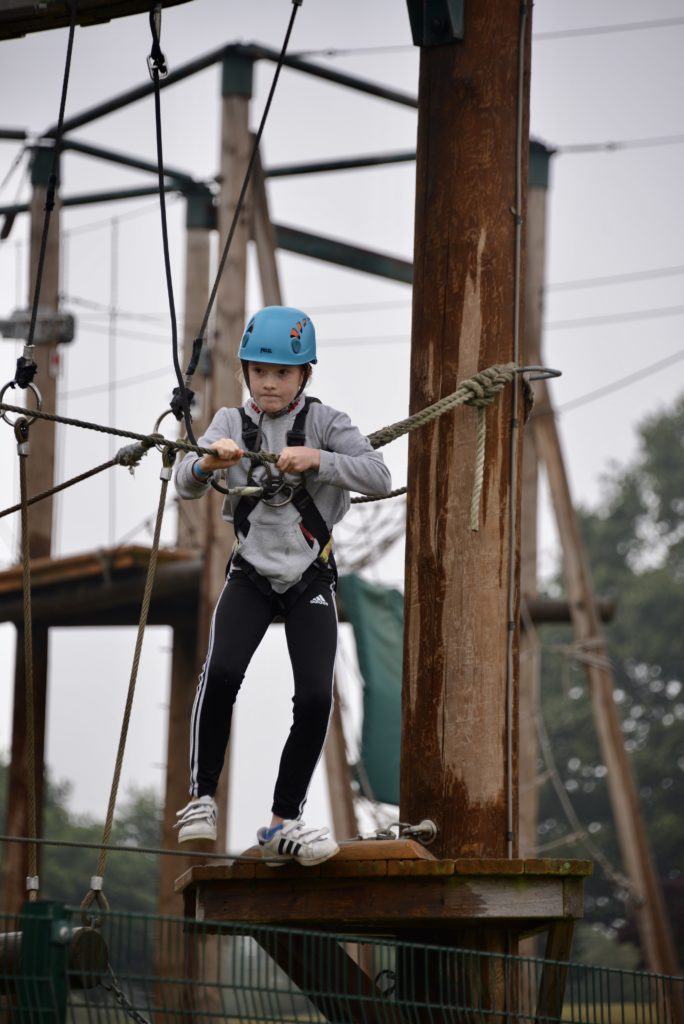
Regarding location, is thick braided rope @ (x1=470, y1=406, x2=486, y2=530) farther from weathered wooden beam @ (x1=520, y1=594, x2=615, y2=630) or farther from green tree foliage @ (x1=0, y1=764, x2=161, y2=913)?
green tree foliage @ (x1=0, y1=764, x2=161, y2=913)

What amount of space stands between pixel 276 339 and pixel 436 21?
1.30 m

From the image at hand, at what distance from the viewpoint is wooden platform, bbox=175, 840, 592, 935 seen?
4934 mm

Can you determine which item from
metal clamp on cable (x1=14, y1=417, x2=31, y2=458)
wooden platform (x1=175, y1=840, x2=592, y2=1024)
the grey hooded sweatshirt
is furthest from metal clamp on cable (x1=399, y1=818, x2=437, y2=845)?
metal clamp on cable (x1=14, y1=417, x2=31, y2=458)

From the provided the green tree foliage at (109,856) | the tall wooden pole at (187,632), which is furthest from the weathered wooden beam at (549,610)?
the green tree foliage at (109,856)

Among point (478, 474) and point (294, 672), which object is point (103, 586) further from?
point (294, 672)

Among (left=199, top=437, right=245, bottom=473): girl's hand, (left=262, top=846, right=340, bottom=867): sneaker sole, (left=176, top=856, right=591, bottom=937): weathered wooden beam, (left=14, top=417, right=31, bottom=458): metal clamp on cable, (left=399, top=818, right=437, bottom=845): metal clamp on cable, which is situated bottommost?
(left=176, top=856, right=591, bottom=937): weathered wooden beam

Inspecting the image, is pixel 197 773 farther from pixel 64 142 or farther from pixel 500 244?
pixel 64 142

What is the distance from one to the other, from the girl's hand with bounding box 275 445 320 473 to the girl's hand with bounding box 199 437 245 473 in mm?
124

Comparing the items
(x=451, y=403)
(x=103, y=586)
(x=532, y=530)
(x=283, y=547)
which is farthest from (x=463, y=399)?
(x=532, y=530)

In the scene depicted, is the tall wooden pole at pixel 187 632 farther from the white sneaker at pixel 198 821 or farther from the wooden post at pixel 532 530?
the white sneaker at pixel 198 821

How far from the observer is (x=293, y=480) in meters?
5.10

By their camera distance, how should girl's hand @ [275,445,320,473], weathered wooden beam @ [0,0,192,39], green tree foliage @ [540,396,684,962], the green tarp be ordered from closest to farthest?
girl's hand @ [275,445,320,473], weathered wooden beam @ [0,0,192,39], the green tarp, green tree foliage @ [540,396,684,962]

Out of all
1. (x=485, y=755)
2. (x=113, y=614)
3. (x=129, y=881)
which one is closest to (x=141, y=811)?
(x=129, y=881)

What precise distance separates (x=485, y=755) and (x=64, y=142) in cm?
839
